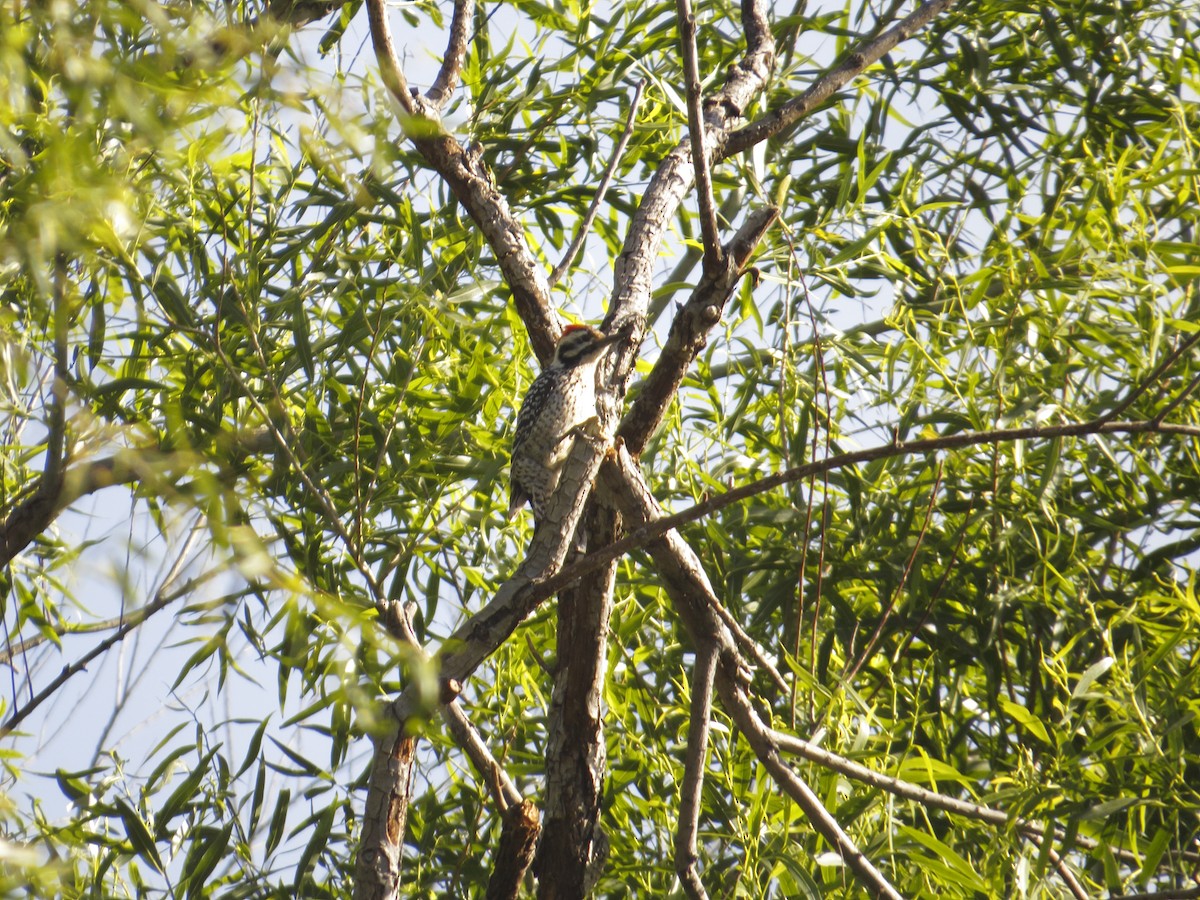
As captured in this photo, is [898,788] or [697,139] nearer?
[697,139]

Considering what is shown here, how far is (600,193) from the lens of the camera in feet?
7.10

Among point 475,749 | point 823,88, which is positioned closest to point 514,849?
point 475,749

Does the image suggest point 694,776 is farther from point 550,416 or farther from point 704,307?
point 550,416

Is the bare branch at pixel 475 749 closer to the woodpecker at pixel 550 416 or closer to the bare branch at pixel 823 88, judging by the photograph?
the woodpecker at pixel 550 416

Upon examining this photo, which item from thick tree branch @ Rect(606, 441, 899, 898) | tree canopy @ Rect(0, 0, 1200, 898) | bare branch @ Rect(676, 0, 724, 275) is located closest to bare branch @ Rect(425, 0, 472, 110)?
tree canopy @ Rect(0, 0, 1200, 898)

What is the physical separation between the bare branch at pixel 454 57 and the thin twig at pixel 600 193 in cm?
42

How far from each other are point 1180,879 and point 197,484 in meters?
2.14

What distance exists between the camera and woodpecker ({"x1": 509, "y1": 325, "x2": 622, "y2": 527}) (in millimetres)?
2271

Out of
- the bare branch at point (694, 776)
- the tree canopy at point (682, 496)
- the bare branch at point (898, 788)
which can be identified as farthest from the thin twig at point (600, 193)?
the bare branch at point (898, 788)

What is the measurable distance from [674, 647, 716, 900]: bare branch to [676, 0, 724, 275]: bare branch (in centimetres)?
66

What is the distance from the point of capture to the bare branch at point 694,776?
1.73 meters

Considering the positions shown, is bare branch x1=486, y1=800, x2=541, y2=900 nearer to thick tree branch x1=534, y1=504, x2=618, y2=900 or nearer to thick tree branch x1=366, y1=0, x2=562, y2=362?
thick tree branch x1=534, y1=504, x2=618, y2=900

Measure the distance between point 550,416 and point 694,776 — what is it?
900 mm

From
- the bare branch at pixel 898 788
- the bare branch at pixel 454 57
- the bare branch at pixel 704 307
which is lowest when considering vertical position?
the bare branch at pixel 898 788
